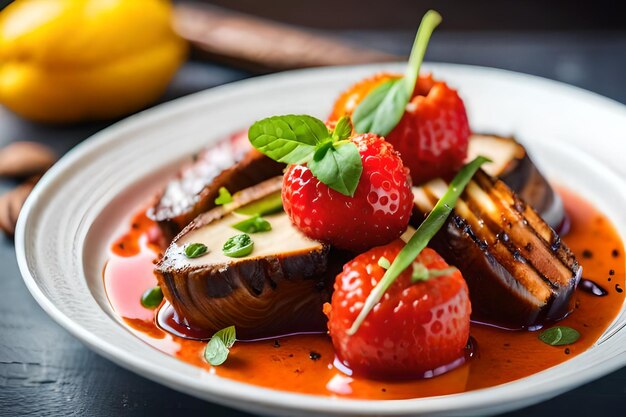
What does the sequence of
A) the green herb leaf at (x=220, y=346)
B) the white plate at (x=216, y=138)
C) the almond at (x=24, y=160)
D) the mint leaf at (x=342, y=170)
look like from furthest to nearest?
the almond at (x=24, y=160) < the green herb leaf at (x=220, y=346) < the mint leaf at (x=342, y=170) < the white plate at (x=216, y=138)

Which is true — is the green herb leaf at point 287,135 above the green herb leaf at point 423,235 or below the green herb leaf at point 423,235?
above

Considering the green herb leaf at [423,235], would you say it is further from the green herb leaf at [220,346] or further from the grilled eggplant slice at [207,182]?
the grilled eggplant slice at [207,182]

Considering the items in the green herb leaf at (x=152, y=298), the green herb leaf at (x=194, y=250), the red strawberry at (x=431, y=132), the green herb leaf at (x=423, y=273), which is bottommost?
the green herb leaf at (x=152, y=298)

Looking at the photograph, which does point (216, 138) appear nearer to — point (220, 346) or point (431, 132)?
point (431, 132)

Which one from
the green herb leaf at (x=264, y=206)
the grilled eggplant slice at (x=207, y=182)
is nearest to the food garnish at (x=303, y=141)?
the green herb leaf at (x=264, y=206)

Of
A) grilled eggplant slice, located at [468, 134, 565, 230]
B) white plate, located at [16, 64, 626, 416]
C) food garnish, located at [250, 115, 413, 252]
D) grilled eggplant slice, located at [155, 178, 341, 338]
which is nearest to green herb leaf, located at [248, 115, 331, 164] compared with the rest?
food garnish, located at [250, 115, 413, 252]

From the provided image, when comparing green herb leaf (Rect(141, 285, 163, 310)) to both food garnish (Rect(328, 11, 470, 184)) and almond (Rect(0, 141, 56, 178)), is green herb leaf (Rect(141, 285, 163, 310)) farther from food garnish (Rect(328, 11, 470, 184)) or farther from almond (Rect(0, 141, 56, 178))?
almond (Rect(0, 141, 56, 178))

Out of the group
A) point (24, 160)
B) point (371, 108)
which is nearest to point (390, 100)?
point (371, 108)
